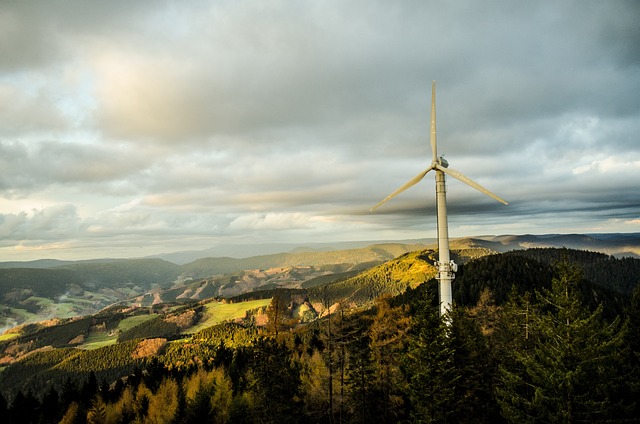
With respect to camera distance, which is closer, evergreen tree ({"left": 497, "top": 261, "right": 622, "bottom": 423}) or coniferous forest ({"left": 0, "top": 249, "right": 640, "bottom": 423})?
evergreen tree ({"left": 497, "top": 261, "right": 622, "bottom": 423})

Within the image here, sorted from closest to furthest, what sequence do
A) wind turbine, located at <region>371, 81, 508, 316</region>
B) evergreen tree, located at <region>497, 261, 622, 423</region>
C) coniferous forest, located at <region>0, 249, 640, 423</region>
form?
evergreen tree, located at <region>497, 261, 622, 423</region> < coniferous forest, located at <region>0, 249, 640, 423</region> < wind turbine, located at <region>371, 81, 508, 316</region>

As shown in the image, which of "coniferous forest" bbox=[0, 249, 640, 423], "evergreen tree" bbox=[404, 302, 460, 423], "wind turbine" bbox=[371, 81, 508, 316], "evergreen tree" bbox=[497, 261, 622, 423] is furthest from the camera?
"wind turbine" bbox=[371, 81, 508, 316]

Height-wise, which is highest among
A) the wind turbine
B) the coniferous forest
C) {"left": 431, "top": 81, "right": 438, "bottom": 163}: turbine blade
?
{"left": 431, "top": 81, "right": 438, "bottom": 163}: turbine blade

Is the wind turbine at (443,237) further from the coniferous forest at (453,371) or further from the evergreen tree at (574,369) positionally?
the evergreen tree at (574,369)

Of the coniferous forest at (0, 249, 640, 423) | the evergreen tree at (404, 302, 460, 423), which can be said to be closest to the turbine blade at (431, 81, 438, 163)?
the coniferous forest at (0, 249, 640, 423)

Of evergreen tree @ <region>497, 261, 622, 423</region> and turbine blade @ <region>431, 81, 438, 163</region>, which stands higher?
turbine blade @ <region>431, 81, 438, 163</region>

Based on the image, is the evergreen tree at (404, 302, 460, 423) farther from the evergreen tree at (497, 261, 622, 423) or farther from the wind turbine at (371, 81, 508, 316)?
the wind turbine at (371, 81, 508, 316)

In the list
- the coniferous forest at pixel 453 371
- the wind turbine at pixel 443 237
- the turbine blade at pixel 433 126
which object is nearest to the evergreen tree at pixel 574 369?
the coniferous forest at pixel 453 371

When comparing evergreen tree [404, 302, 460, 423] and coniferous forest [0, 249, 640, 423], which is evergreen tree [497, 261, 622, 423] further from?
evergreen tree [404, 302, 460, 423]

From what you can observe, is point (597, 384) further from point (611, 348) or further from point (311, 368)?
point (311, 368)

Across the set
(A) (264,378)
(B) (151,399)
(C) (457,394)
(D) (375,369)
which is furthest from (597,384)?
(B) (151,399)

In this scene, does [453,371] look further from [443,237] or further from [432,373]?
[443,237]
